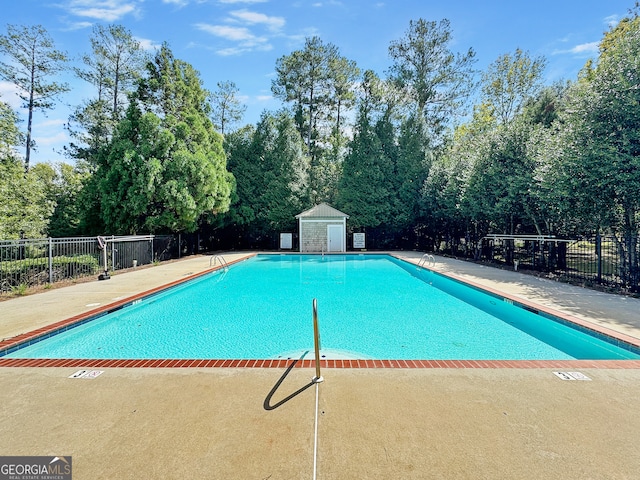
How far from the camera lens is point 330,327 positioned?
236 inches

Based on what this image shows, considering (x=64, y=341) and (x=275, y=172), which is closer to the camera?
(x=64, y=341)

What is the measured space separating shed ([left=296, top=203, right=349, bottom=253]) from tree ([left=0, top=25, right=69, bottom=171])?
1563 cm

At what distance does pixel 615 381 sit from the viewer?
3.12 meters

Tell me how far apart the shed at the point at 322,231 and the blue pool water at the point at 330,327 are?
9926mm

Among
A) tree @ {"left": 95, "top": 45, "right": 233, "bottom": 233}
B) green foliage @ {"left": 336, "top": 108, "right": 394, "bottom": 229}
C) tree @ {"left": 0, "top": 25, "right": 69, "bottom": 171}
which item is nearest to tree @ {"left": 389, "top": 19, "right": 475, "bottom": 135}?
green foliage @ {"left": 336, "top": 108, "right": 394, "bottom": 229}

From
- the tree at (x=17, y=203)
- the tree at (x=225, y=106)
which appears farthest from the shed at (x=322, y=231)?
the tree at (x=225, y=106)

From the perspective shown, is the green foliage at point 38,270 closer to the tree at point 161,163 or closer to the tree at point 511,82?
the tree at point 161,163

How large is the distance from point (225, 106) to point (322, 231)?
46.8 feet

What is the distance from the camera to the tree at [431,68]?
2425 cm

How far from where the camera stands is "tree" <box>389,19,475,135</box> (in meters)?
24.2

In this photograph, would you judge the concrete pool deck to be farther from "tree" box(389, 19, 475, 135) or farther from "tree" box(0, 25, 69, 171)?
"tree" box(389, 19, 475, 135)

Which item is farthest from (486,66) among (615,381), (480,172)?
(615,381)

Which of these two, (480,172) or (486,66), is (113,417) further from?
(486,66)

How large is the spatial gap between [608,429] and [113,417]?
3.56 meters
